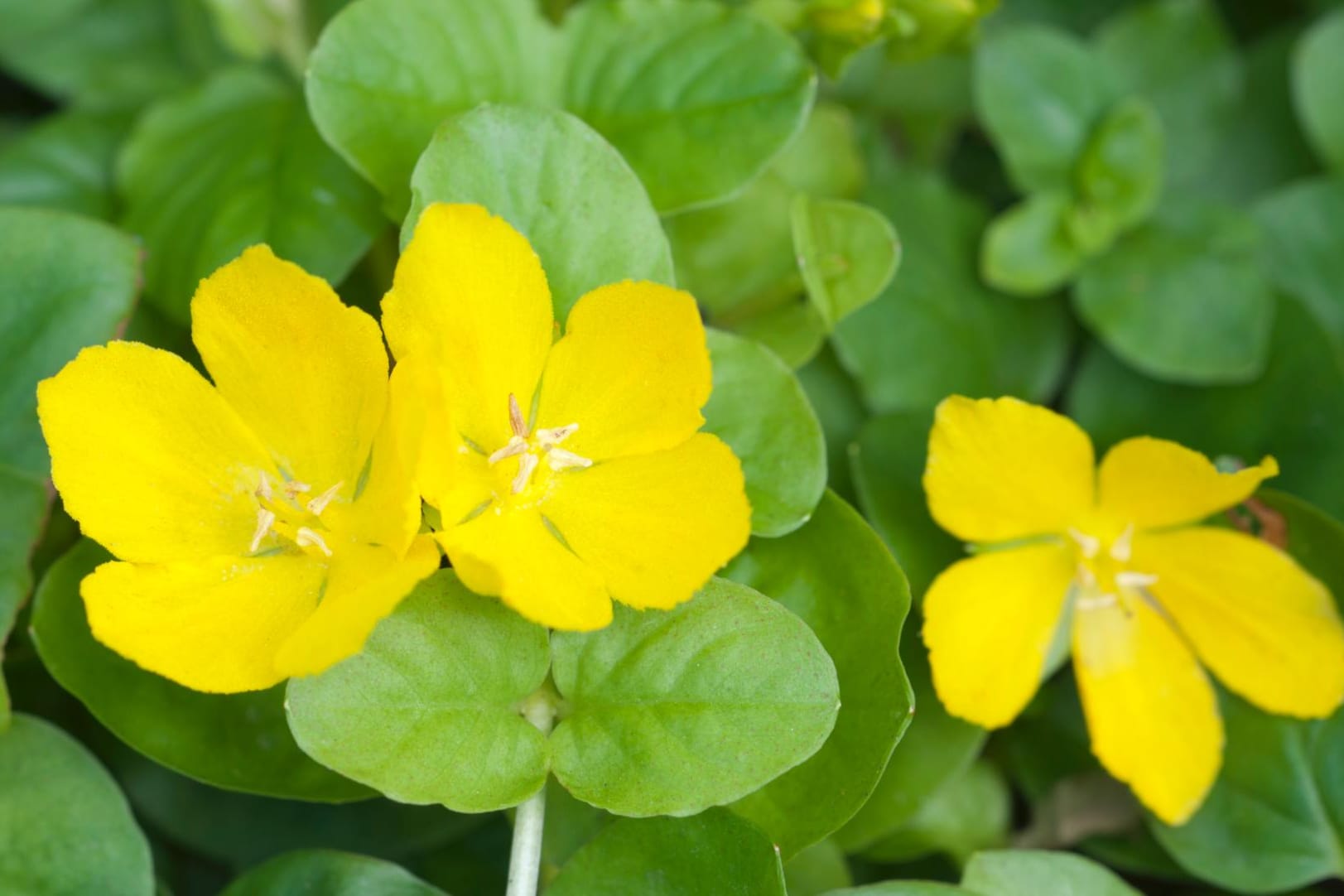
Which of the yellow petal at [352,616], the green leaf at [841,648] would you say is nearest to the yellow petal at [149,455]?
the yellow petal at [352,616]

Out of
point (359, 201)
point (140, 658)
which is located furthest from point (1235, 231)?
point (140, 658)

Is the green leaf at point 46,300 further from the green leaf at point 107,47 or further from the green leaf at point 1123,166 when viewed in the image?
the green leaf at point 1123,166

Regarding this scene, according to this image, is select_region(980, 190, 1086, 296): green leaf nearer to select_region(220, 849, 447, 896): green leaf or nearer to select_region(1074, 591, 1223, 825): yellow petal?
select_region(1074, 591, 1223, 825): yellow petal

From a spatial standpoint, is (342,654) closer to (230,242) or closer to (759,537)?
(759,537)

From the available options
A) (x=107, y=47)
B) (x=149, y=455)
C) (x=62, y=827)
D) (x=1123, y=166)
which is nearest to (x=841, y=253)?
(x=1123, y=166)

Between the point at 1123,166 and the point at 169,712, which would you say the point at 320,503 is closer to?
the point at 169,712
